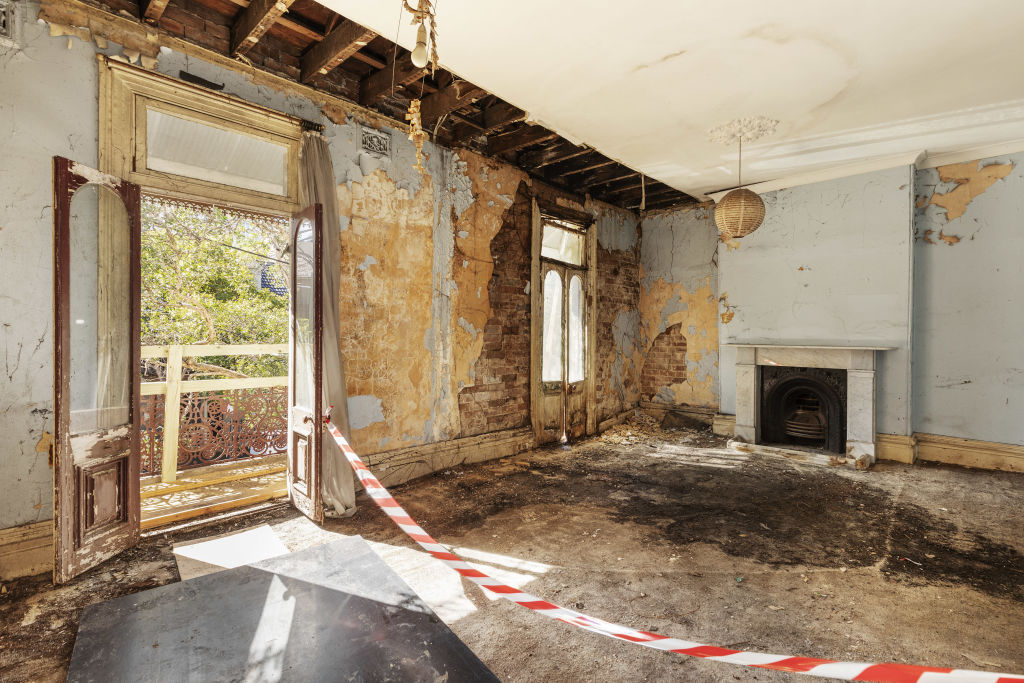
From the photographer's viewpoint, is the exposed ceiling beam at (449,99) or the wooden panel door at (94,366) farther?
the exposed ceiling beam at (449,99)

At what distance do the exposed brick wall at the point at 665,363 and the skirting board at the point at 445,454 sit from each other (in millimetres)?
2577

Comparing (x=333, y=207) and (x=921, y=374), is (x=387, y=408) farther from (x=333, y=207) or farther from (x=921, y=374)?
(x=921, y=374)

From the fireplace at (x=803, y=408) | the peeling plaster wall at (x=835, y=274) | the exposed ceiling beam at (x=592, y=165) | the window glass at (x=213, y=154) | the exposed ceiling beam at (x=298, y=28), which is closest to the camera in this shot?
the window glass at (x=213, y=154)

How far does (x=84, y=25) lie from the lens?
8.91 ft

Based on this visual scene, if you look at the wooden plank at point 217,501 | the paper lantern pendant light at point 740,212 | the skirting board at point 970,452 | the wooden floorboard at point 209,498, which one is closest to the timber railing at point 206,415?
the wooden floorboard at point 209,498

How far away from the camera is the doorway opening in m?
4.08

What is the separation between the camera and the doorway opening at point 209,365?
4.08 m

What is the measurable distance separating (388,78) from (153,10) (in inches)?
57.3

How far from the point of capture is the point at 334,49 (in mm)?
3213

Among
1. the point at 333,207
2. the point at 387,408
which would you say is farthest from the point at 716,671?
the point at 333,207

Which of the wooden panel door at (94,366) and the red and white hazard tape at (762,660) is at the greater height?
the wooden panel door at (94,366)

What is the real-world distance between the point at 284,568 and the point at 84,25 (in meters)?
3.26

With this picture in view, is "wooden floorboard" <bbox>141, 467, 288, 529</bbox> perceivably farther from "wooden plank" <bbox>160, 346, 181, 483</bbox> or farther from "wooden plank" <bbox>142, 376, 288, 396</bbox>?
"wooden plank" <bbox>142, 376, 288, 396</bbox>

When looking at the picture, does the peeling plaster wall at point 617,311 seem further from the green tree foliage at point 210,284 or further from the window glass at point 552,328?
the green tree foliage at point 210,284
